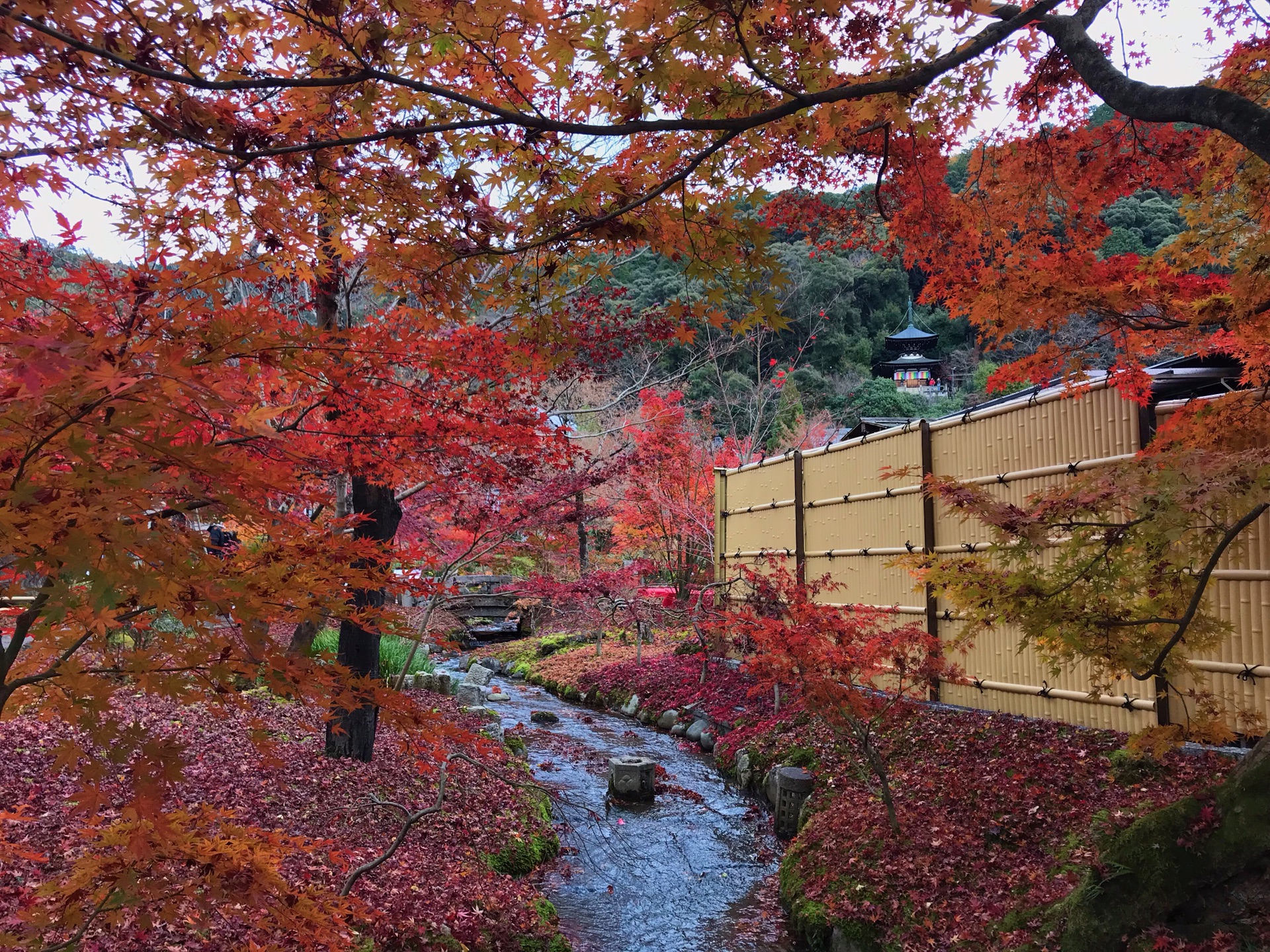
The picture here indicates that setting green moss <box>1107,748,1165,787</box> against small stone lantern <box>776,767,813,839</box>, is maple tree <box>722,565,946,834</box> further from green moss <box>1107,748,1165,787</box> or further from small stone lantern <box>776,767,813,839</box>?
green moss <box>1107,748,1165,787</box>

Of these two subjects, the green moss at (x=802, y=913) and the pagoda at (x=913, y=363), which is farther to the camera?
the pagoda at (x=913, y=363)

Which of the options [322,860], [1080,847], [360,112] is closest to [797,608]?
[1080,847]

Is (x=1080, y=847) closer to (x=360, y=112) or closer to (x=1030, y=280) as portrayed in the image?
(x=1030, y=280)

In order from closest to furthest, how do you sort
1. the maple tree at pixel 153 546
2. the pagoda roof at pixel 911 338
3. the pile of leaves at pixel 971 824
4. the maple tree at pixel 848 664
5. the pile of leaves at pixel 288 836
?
the maple tree at pixel 153 546, the pile of leaves at pixel 288 836, the pile of leaves at pixel 971 824, the maple tree at pixel 848 664, the pagoda roof at pixel 911 338

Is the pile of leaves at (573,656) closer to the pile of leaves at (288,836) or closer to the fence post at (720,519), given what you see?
the fence post at (720,519)

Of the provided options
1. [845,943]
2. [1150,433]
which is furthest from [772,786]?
[1150,433]

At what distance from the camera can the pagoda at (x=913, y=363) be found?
3266cm

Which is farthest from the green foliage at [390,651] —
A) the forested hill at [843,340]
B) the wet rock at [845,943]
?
the forested hill at [843,340]

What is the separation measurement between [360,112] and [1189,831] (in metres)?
4.57

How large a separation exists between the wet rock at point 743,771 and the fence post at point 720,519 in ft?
15.9

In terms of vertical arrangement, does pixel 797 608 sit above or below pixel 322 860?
above

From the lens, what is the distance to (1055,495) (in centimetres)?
431

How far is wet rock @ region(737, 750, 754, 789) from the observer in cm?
869

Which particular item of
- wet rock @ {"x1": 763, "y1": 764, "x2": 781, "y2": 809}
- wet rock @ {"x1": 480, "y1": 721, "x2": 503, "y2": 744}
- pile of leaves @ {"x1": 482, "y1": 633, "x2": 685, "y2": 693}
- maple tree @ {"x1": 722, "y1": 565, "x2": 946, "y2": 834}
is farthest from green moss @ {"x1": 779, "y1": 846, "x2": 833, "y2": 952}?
pile of leaves @ {"x1": 482, "y1": 633, "x2": 685, "y2": 693}
